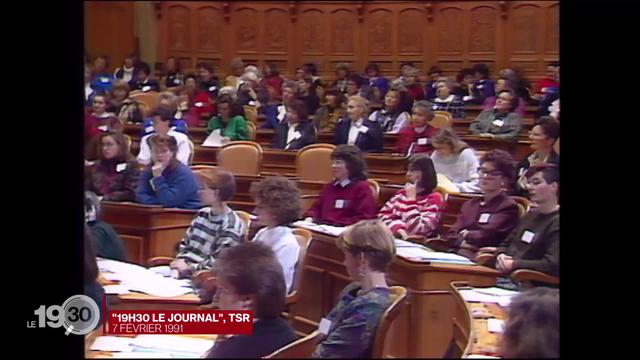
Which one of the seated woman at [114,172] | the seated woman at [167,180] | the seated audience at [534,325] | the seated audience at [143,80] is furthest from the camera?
the seated audience at [143,80]

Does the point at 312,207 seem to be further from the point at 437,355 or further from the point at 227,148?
the point at 437,355

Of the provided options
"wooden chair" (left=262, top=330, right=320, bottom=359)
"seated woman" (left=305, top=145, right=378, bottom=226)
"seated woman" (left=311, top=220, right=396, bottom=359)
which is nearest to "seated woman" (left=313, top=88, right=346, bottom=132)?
"seated woman" (left=305, top=145, right=378, bottom=226)

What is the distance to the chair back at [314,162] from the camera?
4.67m

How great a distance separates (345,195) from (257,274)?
590 mm

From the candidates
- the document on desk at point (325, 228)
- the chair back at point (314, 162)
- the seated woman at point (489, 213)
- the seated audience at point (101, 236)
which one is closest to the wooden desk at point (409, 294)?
the document on desk at point (325, 228)

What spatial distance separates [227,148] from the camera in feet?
15.8

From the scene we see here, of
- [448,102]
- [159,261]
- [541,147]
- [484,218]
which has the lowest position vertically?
[159,261]

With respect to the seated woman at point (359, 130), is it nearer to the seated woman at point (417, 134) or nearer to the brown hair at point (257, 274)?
the seated woman at point (417, 134)

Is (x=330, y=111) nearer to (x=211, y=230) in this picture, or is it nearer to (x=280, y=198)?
(x=280, y=198)

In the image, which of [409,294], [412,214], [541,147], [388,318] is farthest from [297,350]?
[541,147]

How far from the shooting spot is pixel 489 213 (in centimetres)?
451

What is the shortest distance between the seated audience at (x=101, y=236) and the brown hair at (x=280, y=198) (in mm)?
754
